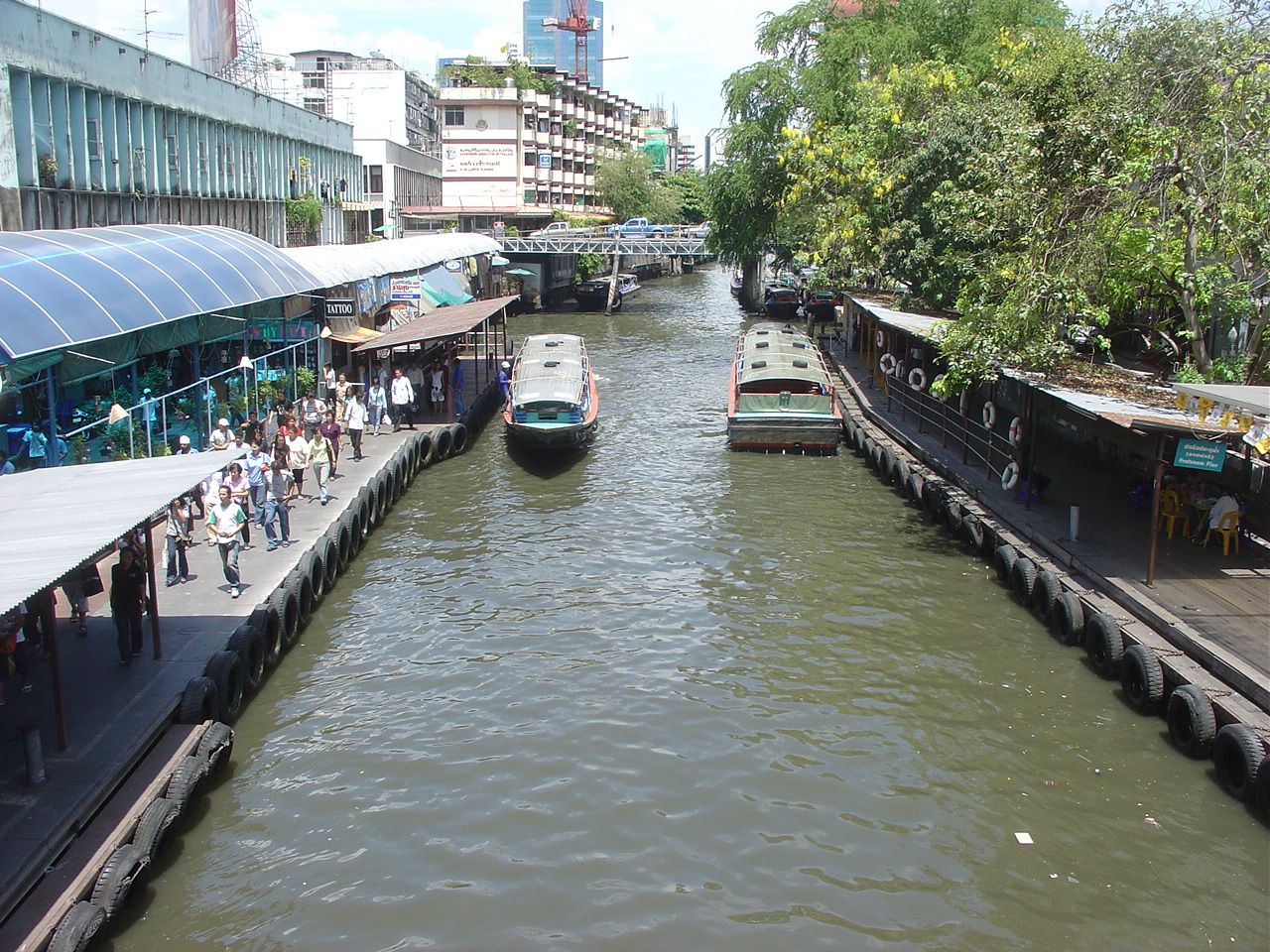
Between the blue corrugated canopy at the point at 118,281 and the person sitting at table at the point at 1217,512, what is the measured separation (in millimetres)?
18027

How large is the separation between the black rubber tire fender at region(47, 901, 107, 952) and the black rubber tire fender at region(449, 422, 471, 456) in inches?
775

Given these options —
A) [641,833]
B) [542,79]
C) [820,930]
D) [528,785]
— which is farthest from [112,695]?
[542,79]

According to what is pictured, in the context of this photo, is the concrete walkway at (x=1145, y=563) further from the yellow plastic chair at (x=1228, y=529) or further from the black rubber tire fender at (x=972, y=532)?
the black rubber tire fender at (x=972, y=532)

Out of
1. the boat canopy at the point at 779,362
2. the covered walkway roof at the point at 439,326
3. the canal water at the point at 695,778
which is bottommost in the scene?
the canal water at the point at 695,778

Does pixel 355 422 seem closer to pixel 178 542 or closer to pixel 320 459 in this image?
pixel 320 459

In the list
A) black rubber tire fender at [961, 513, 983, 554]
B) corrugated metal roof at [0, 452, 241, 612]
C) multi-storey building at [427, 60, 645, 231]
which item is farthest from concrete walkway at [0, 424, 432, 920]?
multi-storey building at [427, 60, 645, 231]

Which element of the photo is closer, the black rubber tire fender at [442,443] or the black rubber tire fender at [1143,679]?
the black rubber tire fender at [1143,679]

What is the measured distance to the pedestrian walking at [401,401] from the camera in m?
26.9

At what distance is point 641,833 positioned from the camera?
10.8 metres

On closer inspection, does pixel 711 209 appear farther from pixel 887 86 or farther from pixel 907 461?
pixel 907 461

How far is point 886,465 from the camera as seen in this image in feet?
82.1

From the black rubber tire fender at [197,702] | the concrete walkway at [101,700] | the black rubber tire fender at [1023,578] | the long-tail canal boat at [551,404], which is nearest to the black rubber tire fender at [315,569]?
the concrete walkway at [101,700]

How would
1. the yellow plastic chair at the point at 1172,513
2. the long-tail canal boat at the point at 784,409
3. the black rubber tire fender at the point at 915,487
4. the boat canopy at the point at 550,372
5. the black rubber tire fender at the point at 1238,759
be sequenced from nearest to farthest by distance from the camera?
the black rubber tire fender at the point at 1238,759 → the yellow plastic chair at the point at 1172,513 → the black rubber tire fender at the point at 915,487 → the boat canopy at the point at 550,372 → the long-tail canal boat at the point at 784,409

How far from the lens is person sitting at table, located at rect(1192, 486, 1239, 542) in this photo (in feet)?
53.8
